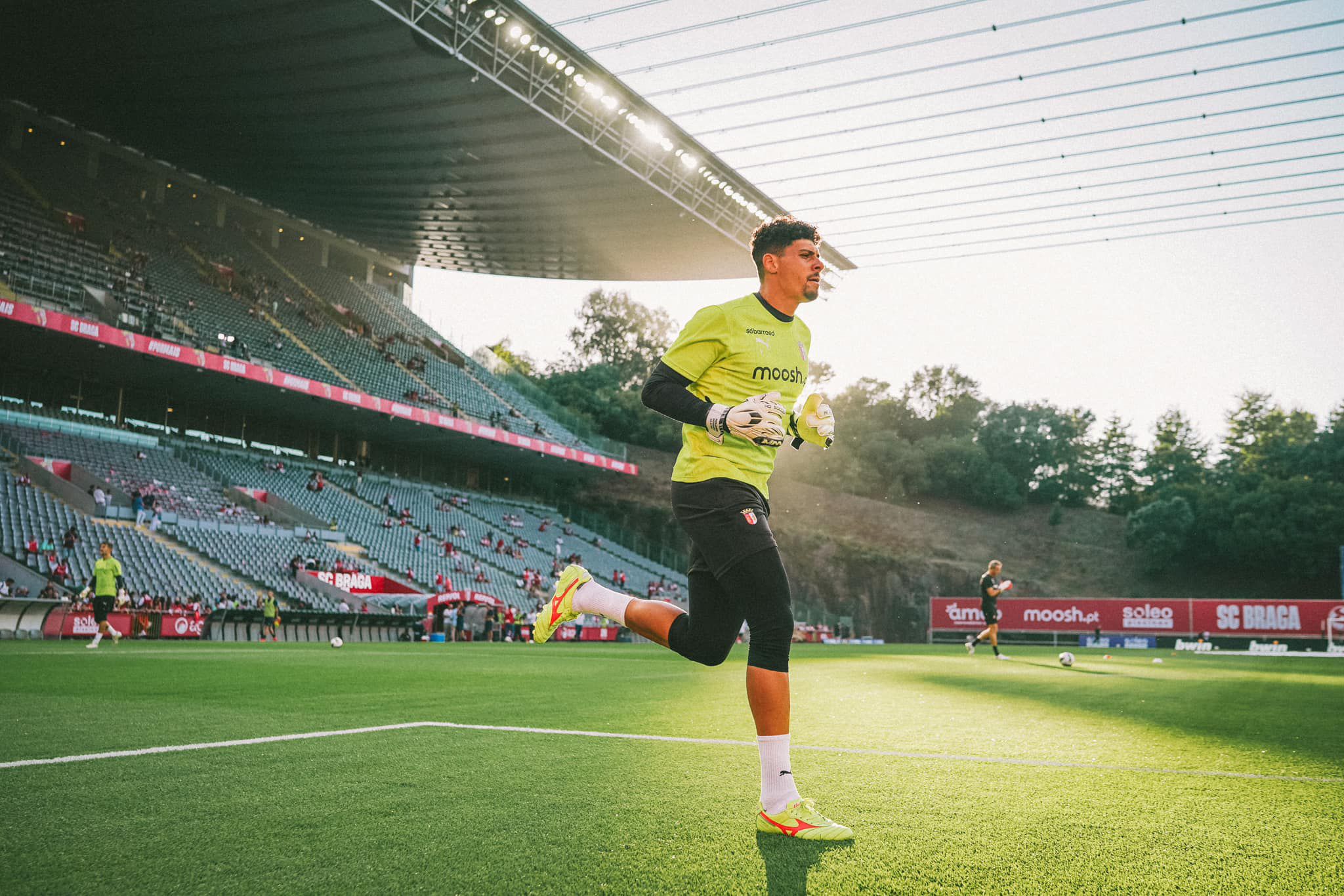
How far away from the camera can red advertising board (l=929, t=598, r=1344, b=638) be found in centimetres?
3338

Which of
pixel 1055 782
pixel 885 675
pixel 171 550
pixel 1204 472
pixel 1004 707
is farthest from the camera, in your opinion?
pixel 1204 472

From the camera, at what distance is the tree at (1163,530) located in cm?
4881

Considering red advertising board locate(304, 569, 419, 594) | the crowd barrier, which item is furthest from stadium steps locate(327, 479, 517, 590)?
the crowd barrier

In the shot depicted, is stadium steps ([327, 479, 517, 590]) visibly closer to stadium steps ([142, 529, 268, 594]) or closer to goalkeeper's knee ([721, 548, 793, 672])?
stadium steps ([142, 529, 268, 594])

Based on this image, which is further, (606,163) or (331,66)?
(606,163)

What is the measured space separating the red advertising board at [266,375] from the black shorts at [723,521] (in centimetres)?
2634

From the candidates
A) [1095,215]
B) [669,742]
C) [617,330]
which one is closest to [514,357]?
[617,330]

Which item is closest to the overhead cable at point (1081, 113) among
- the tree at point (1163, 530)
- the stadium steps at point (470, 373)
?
the stadium steps at point (470, 373)

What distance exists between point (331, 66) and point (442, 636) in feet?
51.0

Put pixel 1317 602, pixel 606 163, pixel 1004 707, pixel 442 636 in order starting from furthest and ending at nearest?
pixel 1317 602
pixel 606 163
pixel 442 636
pixel 1004 707

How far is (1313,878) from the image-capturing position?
7.92 feet

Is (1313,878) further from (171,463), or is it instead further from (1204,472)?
(1204,472)

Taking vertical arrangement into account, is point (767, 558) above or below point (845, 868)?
above

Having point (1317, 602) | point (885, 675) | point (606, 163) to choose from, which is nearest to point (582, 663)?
point (885, 675)
